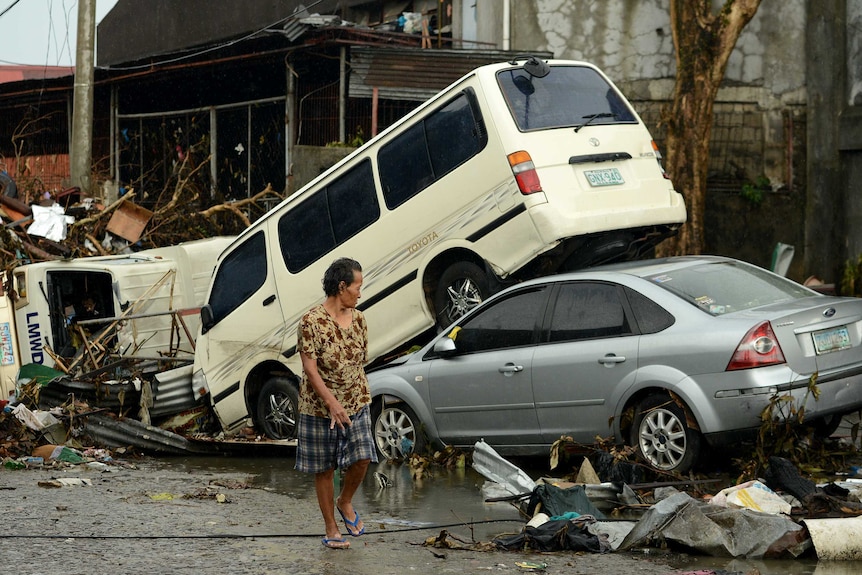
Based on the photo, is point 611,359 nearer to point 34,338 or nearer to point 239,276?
point 239,276

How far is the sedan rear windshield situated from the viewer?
7969mm

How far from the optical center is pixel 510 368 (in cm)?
853

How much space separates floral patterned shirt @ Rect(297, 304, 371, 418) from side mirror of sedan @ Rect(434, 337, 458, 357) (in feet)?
8.38

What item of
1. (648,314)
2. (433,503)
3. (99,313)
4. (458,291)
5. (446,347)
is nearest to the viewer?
(433,503)

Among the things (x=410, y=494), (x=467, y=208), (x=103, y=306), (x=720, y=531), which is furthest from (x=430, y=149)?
(x=103, y=306)

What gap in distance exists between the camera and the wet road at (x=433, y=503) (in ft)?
18.8

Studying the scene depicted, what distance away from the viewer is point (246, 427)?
11.5m

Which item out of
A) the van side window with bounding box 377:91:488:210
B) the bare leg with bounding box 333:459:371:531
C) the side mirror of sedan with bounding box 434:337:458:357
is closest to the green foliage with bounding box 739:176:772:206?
the van side window with bounding box 377:91:488:210

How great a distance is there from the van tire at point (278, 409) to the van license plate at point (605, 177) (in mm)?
3501

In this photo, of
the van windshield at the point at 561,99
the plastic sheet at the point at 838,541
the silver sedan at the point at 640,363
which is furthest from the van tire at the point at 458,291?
the plastic sheet at the point at 838,541

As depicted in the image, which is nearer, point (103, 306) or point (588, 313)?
point (588, 313)

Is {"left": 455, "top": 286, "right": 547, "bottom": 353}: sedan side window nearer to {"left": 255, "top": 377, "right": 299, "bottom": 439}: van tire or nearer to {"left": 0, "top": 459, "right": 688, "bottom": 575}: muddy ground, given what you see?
{"left": 0, "top": 459, "right": 688, "bottom": 575}: muddy ground

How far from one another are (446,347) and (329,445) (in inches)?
107

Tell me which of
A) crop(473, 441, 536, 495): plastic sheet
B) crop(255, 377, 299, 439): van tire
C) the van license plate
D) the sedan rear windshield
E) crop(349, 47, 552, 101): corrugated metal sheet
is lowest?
crop(255, 377, 299, 439): van tire
